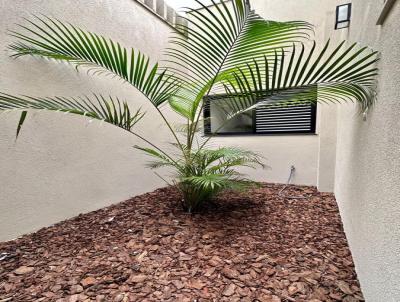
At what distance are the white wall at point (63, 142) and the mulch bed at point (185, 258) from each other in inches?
9.0

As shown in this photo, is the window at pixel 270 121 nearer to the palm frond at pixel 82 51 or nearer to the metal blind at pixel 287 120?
the metal blind at pixel 287 120

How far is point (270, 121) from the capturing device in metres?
3.55

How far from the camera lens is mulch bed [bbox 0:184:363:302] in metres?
1.19

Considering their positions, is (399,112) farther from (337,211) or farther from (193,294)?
(337,211)

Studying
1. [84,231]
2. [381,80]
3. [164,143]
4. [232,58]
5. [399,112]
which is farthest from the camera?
[164,143]

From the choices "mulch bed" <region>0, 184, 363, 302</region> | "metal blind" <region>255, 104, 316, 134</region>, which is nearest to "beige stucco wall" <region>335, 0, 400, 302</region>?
"mulch bed" <region>0, 184, 363, 302</region>

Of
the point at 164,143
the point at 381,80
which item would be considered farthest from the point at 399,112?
the point at 164,143

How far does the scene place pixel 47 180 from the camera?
1.95m

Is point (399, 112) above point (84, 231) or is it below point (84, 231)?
above

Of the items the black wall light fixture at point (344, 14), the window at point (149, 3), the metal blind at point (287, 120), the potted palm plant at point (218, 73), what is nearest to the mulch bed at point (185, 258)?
the potted palm plant at point (218, 73)

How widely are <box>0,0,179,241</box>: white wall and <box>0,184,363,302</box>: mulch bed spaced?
230 millimetres

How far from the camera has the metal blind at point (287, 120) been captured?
3.29 metres

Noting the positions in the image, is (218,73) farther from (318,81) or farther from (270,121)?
(270,121)

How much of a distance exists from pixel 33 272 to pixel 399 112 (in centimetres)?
199
